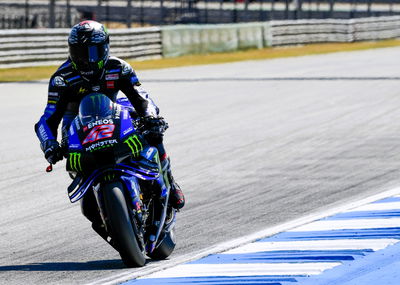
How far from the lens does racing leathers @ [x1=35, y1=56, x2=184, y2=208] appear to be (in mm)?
6973

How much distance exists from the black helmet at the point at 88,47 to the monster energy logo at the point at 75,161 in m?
0.59

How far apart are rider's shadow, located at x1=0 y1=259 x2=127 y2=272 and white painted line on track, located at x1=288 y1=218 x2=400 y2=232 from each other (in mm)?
1591

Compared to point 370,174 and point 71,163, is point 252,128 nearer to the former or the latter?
point 370,174

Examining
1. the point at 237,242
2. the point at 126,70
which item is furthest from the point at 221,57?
the point at 126,70

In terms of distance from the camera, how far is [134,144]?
6.75 m

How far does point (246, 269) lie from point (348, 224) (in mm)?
1744

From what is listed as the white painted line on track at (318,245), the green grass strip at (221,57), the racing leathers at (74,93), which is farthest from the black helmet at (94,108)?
the green grass strip at (221,57)

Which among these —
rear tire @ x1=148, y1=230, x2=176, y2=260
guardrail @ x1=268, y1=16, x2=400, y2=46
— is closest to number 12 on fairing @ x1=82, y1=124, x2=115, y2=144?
rear tire @ x1=148, y1=230, x2=176, y2=260

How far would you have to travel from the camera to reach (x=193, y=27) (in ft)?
110

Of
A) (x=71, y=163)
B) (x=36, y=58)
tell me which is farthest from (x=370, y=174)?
(x=36, y=58)

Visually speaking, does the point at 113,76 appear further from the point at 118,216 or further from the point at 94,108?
the point at 118,216

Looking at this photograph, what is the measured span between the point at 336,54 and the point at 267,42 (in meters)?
3.60

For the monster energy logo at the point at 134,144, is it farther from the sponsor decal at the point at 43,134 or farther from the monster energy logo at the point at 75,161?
the sponsor decal at the point at 43,134

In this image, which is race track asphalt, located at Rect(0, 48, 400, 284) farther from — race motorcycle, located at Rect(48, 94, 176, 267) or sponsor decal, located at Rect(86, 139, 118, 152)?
sponsor decal, located at Rect(86, 139, 118, 152)
